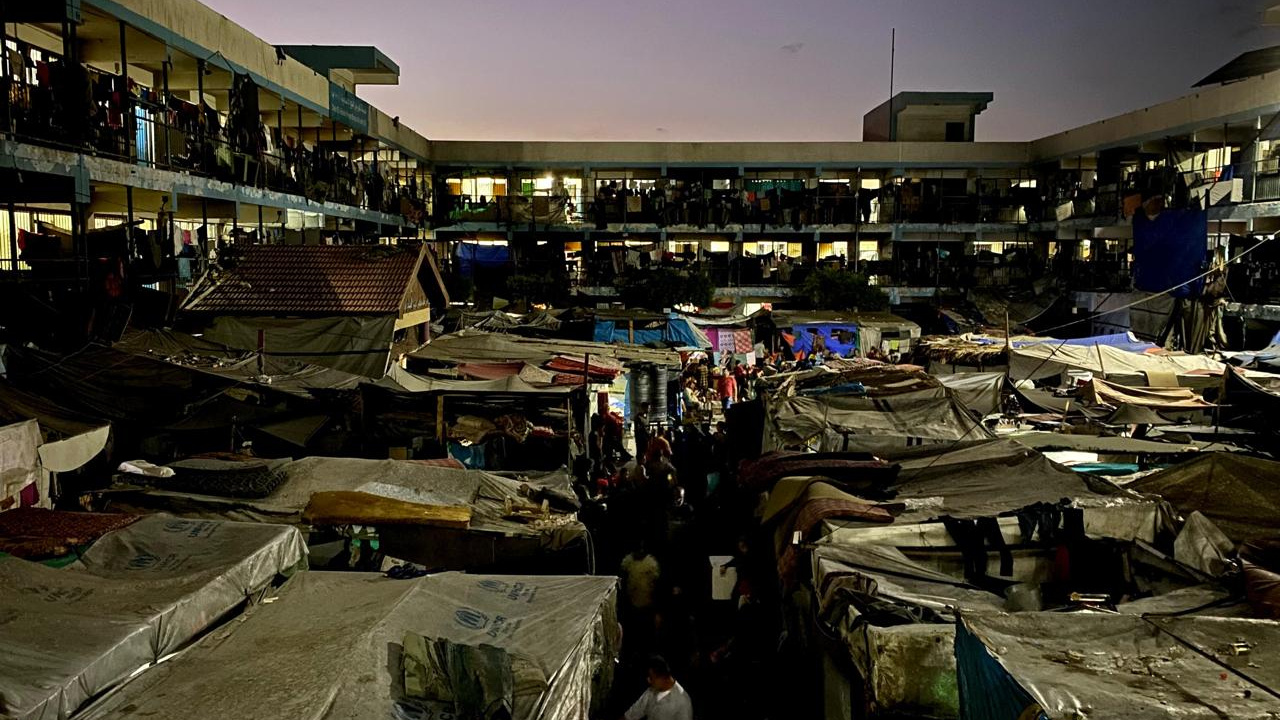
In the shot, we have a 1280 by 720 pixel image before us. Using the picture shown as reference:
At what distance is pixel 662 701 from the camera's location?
7.09 meters

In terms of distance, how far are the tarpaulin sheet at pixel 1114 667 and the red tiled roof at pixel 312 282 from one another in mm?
14116

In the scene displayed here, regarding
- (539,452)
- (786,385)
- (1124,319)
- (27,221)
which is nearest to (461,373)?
(539,452)

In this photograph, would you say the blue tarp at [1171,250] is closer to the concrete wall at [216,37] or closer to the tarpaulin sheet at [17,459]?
the concrete wall at [216,37]

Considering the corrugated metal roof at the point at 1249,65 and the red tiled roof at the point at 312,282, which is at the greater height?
the corrugated metal roof at the point at 1249,65

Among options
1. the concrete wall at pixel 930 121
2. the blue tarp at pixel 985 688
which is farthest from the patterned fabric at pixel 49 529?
the concrete wall at pixel 930 121

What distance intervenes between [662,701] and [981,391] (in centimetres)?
1357

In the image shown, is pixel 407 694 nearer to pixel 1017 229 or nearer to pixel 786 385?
pixel 786 385

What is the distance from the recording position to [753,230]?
42.2m

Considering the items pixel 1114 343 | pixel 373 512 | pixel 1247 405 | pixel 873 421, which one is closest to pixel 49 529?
pixel 373 512

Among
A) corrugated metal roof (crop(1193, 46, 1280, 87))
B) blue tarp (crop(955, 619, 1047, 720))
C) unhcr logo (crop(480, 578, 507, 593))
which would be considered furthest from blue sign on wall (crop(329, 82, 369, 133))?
corrugated metal roof (crop(1193, 46, 1280, 87))

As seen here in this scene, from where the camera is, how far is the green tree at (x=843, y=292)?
37.6 meters

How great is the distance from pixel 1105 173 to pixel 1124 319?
8.20 metres

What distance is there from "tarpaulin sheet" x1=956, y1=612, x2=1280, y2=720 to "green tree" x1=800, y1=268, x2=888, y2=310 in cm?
3325

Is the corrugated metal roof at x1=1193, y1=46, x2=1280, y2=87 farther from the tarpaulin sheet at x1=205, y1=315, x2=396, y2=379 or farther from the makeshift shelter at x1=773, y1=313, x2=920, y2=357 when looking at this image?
the tarpaulin sheet at x1=205, y1=315, x2=396, y2=379
